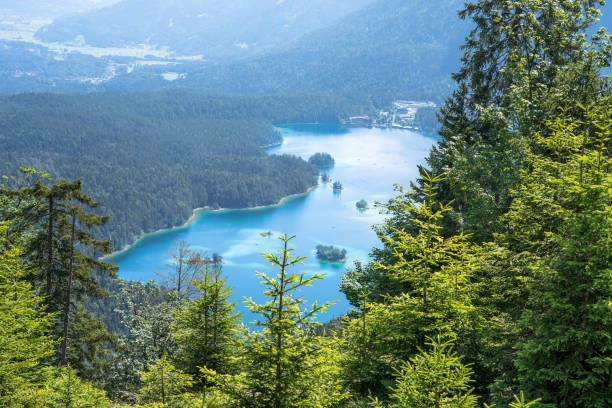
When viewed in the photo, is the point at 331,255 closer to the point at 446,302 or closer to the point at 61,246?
the point at 61,246

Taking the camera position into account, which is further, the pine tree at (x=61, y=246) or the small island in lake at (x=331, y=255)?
the small island in lake at (x=331, y=255)

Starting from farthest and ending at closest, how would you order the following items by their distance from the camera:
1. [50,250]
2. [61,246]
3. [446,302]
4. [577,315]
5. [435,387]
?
[61,246] < [50,250] < [446,302] < [577,315] < [435,387]

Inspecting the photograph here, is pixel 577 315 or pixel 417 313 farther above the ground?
pixel 577 315

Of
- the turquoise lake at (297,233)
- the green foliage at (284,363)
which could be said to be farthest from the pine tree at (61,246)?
the turquoise lake at (297,233)

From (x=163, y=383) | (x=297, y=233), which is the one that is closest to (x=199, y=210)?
(x=297, y=233)

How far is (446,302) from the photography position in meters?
11.9

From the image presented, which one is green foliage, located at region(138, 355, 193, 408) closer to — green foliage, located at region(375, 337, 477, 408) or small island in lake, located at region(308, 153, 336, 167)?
green foliage, located at region(375, 337, 477, 408)

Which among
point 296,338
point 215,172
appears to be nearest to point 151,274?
point 215,172

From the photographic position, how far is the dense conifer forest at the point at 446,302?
983 centimetres

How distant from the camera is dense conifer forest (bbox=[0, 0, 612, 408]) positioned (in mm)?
9828

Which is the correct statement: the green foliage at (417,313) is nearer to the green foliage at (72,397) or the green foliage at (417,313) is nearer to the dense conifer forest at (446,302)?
the dense conifer forest at (446,302)

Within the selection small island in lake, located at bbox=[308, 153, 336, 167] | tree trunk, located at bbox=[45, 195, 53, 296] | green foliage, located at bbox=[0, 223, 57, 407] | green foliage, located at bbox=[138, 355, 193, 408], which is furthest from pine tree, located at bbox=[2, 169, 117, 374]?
small island in lake, located at bbox=[308, 153, 336, 167]

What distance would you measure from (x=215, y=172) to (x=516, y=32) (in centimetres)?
16491

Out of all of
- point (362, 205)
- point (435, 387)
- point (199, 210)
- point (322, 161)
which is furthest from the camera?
point (322, 161)
